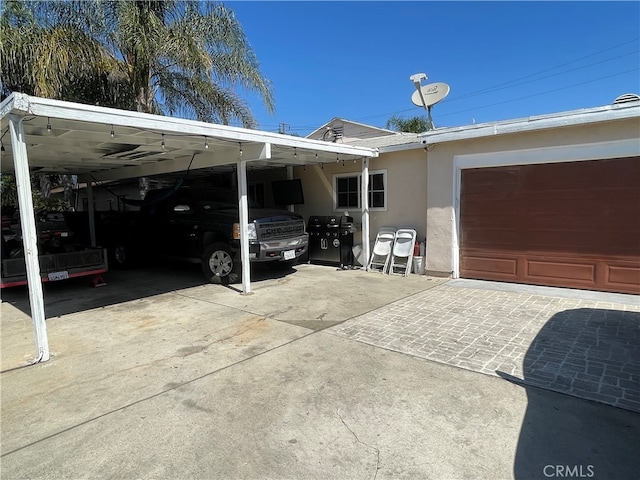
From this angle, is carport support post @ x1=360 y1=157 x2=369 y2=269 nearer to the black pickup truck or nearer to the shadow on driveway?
the black pickup truck

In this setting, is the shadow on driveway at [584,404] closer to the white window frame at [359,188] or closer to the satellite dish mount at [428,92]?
the white window frame at [359,188]

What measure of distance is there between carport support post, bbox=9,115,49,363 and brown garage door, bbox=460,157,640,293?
7075 mm

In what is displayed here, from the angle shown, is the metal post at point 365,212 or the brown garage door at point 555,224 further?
the metal post at point 365,212

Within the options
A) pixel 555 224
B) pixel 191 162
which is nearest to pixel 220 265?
pixel 191 162

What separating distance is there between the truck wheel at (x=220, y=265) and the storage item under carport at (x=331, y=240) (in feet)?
8.83

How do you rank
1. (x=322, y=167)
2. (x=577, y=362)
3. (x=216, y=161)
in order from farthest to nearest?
(x=322, y=167), (x=216, y=161), (x=577, y=362)

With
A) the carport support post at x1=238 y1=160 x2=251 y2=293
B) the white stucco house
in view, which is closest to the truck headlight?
the carport support post at x1=238 y1=160 x2=251 y2=293

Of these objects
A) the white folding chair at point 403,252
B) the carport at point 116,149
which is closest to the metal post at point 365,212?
the carport at point 116,149

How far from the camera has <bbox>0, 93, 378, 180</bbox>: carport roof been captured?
428cm

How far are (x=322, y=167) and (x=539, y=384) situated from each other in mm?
8065

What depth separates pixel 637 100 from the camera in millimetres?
6055

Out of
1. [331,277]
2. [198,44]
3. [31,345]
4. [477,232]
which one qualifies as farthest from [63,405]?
[198,44]

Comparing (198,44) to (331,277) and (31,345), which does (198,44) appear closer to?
(331,277)

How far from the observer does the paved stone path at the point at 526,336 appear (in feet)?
11.5
